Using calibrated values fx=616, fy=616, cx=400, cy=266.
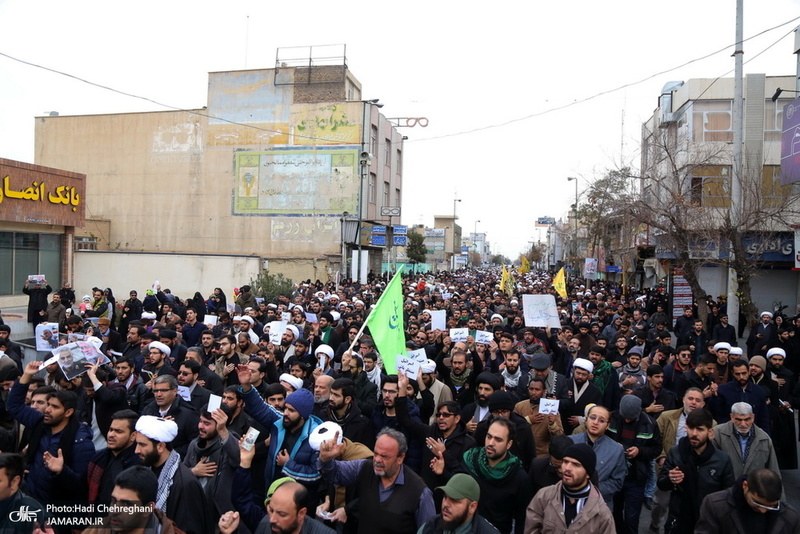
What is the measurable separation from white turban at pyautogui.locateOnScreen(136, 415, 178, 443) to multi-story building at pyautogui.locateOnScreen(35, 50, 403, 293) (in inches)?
1235

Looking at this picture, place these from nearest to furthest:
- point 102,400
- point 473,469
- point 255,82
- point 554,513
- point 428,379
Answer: point 554,513, point 473,469, point 102,400, point 428,379, point 255,82

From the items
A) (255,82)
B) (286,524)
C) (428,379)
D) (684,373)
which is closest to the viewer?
→ (286,524)

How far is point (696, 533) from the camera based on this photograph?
4148 mm

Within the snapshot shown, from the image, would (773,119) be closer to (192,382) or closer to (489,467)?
(489,467)

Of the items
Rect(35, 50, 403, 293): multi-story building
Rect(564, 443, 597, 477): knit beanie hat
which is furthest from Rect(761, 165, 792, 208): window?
Rect(35, 50, 403, 293): multi-story building

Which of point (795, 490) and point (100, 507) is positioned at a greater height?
point (100, 507)

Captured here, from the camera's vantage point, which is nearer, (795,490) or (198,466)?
(198,466)

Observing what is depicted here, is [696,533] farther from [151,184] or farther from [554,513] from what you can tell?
[151,184]

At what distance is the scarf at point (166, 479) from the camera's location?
13.6ft

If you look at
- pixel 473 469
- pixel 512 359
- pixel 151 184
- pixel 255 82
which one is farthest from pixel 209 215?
pixel 473 469

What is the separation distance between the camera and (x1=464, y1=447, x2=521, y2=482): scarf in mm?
4547

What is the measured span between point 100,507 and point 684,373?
23.2 feet

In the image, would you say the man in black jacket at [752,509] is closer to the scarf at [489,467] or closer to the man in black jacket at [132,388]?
the scarf at [489,467]

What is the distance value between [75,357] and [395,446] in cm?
388
